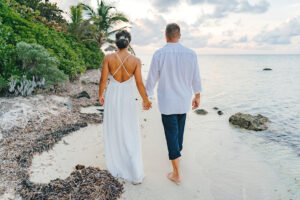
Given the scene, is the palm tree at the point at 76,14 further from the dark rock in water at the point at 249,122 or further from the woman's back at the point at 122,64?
the woman's back at the point at 122,64

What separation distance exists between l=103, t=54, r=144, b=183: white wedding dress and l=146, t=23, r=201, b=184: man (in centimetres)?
43

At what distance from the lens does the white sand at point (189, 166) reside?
360 cm

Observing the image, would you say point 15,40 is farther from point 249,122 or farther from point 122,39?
point 249,122

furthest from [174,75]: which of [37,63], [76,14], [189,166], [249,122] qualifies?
[76,14]

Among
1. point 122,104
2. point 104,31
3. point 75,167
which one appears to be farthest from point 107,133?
point 104,31

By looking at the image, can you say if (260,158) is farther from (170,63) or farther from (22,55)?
(22,55)

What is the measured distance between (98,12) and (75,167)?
848 inches

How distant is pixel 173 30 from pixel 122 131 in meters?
1.87

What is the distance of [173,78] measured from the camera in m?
3.37

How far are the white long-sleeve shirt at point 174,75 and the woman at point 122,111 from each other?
0.27 meters

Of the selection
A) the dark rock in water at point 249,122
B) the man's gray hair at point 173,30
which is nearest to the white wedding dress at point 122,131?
the man's gray hair at point 173,30

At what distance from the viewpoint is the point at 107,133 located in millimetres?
3596

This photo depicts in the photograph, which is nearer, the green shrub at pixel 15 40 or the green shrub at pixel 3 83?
the green shrub at pixel 3 83

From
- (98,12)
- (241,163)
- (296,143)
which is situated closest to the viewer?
(241,163)
